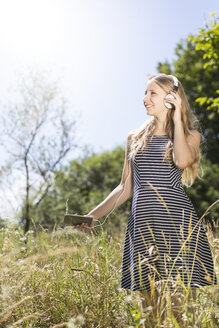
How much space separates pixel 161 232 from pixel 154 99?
3.02 ft

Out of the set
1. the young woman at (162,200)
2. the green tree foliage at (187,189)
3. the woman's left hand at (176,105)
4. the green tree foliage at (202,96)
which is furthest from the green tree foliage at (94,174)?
the woman's left hand at (176,105)

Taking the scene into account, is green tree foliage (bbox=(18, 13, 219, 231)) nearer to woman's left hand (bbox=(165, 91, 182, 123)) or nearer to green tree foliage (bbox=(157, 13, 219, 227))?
green tree foliage (bbox=(157, 13, 219, 227))

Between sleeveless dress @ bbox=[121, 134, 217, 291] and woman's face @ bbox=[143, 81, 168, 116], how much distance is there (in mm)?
249

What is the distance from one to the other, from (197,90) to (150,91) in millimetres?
13845

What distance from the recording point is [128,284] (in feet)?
8.37

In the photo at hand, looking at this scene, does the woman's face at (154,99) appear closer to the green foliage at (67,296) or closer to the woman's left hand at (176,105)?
the woman's left hand at (176,105)

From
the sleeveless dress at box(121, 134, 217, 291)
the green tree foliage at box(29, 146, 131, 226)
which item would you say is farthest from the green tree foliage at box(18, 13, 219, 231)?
the sleeveless dress at box(121, 134, 217, 291)

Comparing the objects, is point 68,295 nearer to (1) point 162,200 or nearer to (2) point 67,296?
(2) point 67,296

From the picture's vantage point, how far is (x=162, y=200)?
220 cm

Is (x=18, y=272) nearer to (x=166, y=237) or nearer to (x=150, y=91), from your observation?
(x=166, y=237)

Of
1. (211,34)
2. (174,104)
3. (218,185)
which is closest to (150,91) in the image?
(174,104)

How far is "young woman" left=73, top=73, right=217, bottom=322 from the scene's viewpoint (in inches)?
93.3

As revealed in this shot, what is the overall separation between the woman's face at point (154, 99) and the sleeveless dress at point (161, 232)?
249 millimetres

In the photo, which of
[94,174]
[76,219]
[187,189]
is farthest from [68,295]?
[94,174]
